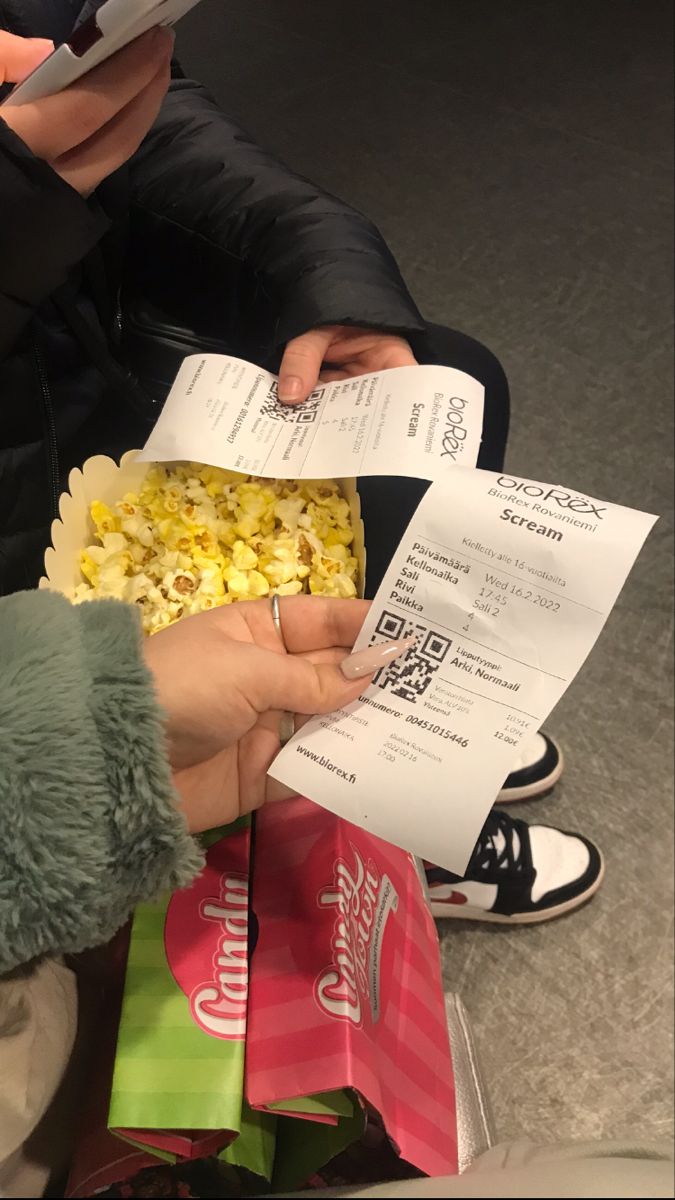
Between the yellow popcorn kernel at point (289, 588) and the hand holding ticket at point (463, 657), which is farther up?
the hand holding ticket at point (463, 657)

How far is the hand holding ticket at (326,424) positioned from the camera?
0.51m

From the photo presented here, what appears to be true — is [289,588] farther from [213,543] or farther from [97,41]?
[97,41]

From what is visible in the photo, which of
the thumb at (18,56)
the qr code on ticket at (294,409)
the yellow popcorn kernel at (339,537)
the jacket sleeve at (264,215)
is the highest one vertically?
the thumb at (18,56)

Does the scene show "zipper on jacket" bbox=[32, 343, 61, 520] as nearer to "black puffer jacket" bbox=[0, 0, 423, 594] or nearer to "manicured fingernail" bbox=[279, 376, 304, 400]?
"black puffer jacket" bbox=[0, 0, 423, 594]

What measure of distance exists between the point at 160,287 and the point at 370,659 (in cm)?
45

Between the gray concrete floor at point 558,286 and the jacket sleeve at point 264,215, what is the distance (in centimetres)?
A: 5

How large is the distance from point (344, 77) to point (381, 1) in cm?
9

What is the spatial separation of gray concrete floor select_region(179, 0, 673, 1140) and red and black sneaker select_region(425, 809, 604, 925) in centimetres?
3

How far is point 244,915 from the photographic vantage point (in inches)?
19.4

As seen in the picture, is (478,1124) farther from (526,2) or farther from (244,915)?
(526,2)

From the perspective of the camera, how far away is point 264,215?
0.65 m

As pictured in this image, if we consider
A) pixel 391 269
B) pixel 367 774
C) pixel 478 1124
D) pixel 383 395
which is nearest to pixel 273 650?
pixel 367 774

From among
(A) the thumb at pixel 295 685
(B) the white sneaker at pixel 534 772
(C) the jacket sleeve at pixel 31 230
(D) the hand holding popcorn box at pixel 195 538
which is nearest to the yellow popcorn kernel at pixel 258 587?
(D) the hand holding popcorn box at pixel 195 538

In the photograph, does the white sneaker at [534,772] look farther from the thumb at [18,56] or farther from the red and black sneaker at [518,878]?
the thumb at [18,56]
